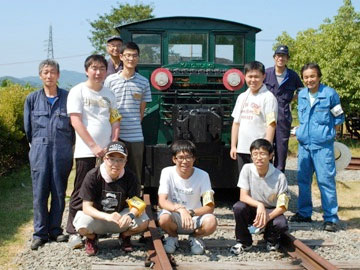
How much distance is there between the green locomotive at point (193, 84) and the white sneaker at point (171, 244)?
155 centimetres

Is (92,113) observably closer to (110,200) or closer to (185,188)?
(110,200)

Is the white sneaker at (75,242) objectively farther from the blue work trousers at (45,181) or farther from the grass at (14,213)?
the grass at (14,213)

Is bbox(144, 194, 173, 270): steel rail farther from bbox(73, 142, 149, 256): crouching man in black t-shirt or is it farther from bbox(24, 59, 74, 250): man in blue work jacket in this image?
bbox(24, 59, 74, 250): man in blue work jacket

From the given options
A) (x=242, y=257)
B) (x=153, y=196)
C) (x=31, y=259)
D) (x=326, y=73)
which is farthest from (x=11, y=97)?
(x=326, y=73)

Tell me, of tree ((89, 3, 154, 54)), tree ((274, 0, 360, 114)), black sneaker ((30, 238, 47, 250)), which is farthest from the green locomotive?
tree ((89, 3, 154, 54))

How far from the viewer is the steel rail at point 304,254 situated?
404 cm

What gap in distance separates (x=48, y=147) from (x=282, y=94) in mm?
3201

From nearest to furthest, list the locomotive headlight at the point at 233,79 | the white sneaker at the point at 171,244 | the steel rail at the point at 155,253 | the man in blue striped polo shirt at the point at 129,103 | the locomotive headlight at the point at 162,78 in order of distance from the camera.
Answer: the steel rail at the point at 155,253
the white sneaker at the point at 171,244
the man in blue striped polo shirt at the point at 129,103
the locomotive headlight at the point at 162,78
the locomotive headlight at the point at 233,79

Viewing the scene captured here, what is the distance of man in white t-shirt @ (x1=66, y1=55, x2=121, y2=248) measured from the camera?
4.86 m

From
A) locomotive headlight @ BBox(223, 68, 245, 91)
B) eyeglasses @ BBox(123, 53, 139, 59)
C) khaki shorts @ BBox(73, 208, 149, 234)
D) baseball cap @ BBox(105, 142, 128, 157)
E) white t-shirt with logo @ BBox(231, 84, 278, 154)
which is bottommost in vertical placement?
khaki shorts @ BBox(73, 208, 149, 234)

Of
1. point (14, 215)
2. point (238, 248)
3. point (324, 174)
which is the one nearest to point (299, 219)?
point (324, 174)

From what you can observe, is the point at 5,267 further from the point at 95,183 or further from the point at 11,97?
the point at 11,97

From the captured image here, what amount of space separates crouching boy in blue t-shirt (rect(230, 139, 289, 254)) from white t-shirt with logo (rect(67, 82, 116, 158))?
5.03 feet

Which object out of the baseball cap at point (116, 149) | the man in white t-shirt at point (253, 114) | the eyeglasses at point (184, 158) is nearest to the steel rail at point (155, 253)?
the eyeglasses at point (184, 158)
